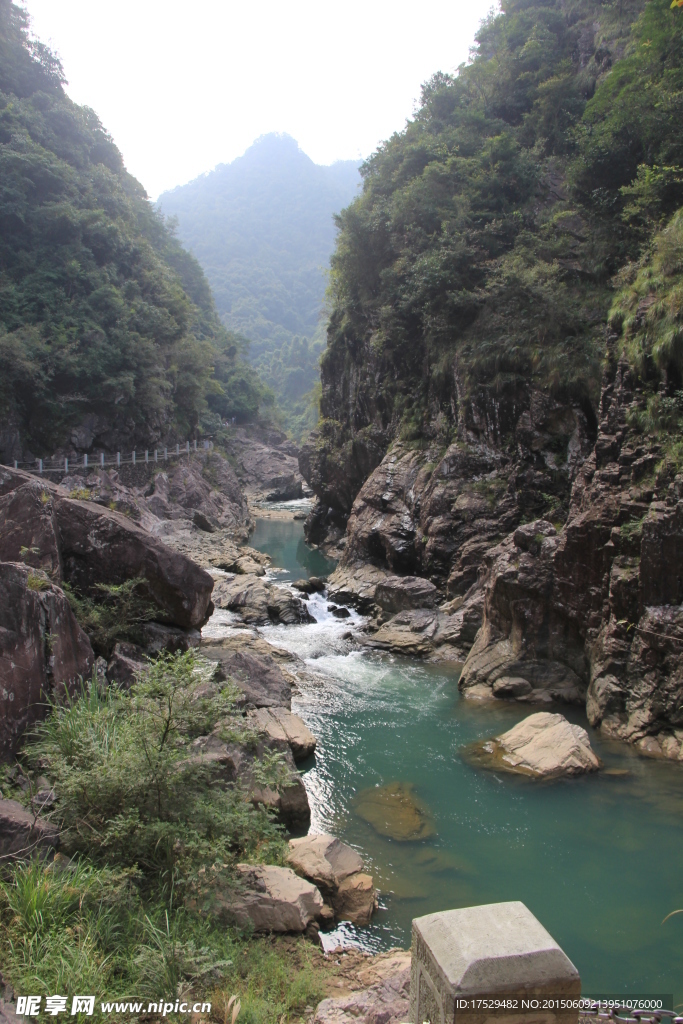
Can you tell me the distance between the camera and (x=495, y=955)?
294 centimetres

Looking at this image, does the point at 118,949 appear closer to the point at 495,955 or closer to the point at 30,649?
the point at 495,955

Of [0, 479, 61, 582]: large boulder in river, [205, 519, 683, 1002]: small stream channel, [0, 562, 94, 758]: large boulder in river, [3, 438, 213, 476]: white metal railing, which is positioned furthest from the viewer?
[3, 438, 213, 476]: white metal railing

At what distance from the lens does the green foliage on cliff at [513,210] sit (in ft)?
61.5

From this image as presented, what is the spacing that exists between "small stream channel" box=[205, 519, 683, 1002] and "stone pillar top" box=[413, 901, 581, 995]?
4.08 meters

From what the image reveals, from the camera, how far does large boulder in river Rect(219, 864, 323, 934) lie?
19.0 feet

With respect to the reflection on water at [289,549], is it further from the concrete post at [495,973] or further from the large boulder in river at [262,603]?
the concrete post at [495,973]

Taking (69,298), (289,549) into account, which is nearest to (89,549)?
(289,549)

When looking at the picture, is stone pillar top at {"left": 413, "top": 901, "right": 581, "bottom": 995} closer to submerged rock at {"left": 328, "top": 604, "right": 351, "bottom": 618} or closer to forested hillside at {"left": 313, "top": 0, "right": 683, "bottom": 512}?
forested hillside at {"left": 313, "top": 0, "right": 683, "bottom": 512}

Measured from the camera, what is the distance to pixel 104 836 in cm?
530

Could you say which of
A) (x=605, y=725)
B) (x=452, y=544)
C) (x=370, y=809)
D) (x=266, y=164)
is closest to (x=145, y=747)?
(x=370, y=809)

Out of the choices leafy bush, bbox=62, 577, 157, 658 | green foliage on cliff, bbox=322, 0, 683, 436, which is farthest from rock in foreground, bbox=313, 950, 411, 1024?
green foliage on cliff, bbox=322, 0, 683, 436
